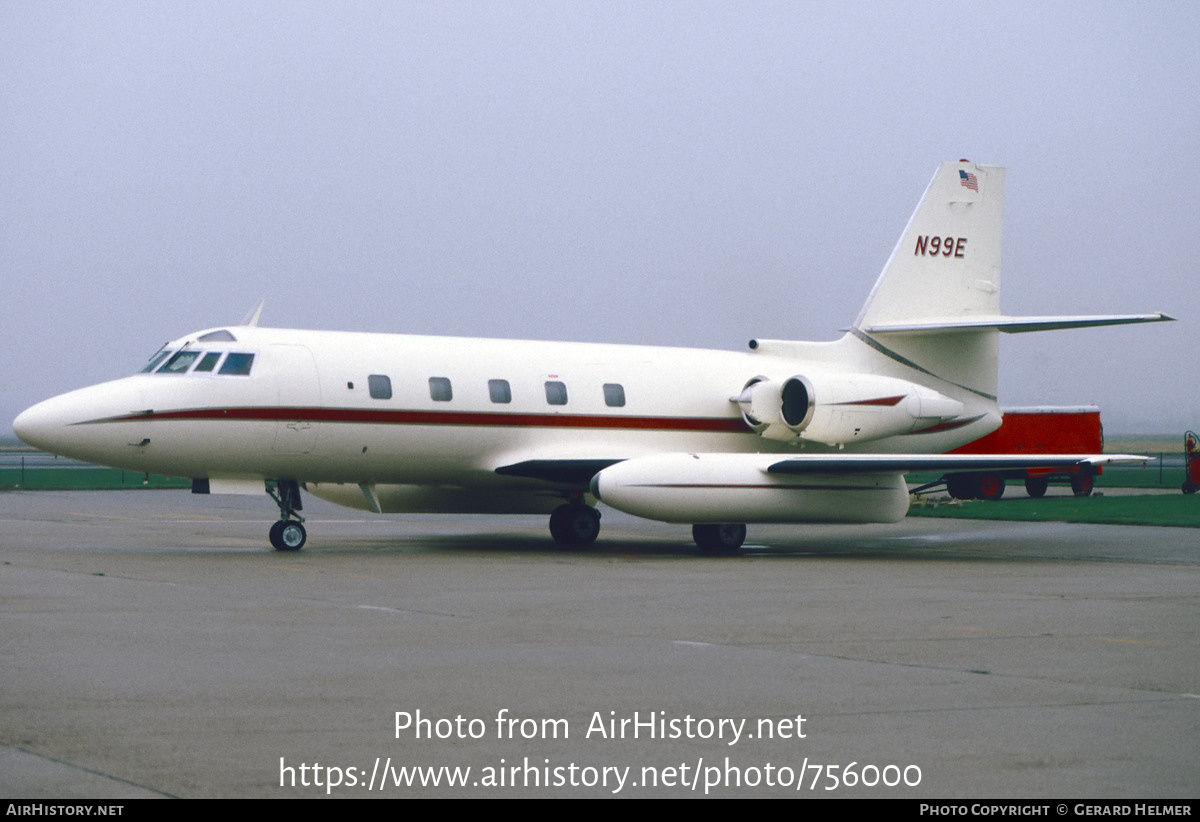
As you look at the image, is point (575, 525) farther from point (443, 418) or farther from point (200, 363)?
point (200, 363)

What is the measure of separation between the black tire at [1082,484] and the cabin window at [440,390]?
79.9 ft

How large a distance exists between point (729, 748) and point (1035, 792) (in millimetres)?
1451

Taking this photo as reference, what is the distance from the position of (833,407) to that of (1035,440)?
18.0 metres

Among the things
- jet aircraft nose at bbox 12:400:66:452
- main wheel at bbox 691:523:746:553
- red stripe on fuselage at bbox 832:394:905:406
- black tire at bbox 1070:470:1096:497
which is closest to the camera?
jet aircraft nose at bbox 12:400:66:452

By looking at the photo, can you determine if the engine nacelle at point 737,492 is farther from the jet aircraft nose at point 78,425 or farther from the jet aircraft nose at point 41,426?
the jet aircraft nose at point 41,426

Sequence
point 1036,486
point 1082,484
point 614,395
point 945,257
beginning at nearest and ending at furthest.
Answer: point 614,395 < point 945,257 < point 1036,486 < point 1082,484

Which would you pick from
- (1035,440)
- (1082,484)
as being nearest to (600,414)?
(1035,440)

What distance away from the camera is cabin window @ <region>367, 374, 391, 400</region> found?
68.3ft

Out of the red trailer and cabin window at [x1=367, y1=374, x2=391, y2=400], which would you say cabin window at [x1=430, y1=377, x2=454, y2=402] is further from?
the red trailer

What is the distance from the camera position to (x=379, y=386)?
20.9 m

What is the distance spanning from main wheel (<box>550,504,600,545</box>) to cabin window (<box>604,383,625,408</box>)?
1.66 metres

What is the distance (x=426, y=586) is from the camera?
1530 centimetres

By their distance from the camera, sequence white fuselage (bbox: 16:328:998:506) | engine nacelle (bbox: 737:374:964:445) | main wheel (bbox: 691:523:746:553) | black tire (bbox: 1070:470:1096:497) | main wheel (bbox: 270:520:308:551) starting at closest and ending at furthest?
white fuselage (bbox: 16:328:998:506), main wheel (bbox: 270:520:308:551), main wheel (bbox: 691:523:746:553), engine nacelle (bbox: 737:374:964:445), black tire (bbox: 1070:470:1096:497)

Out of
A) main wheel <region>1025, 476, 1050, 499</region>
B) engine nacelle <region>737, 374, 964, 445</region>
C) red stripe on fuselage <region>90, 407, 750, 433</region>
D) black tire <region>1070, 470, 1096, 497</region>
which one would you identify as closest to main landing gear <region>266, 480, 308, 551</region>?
red stripe on fuselage <region>90, 407, 750, 433</region>
